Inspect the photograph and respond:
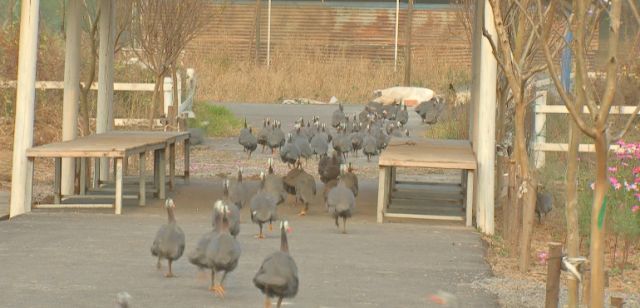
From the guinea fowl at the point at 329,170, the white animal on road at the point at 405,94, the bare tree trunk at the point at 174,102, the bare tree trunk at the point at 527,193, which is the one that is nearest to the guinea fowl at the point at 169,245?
the bare tree trunk at the point at 527,193

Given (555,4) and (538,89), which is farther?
(538,89)

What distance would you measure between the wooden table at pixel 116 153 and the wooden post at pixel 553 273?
787 cm

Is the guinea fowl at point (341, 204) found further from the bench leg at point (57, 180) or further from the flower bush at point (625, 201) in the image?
the bench leg at point (57, 180)

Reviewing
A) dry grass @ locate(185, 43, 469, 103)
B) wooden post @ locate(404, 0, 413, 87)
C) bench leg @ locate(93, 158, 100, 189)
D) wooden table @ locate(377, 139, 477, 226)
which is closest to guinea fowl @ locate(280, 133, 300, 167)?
bench leg @ locate(93, 158, 100, 189)

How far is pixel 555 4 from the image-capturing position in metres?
10.8

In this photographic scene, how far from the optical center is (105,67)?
21.0m

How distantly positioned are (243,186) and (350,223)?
137 cm

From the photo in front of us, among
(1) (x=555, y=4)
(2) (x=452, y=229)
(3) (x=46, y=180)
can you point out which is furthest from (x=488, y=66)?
(3) (x=46, y=180)

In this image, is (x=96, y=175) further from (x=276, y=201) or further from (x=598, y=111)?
(x=598, y=111)

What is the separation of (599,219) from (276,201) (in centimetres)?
854

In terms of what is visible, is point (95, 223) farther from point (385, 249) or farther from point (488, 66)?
point (488, 66)

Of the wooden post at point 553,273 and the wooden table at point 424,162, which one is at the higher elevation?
the wooden table at point 424,162

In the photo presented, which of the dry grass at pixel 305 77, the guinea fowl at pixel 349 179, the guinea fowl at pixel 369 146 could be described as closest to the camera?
the guinea fowl at pixel 349 179

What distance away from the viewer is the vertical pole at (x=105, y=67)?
821 inches
